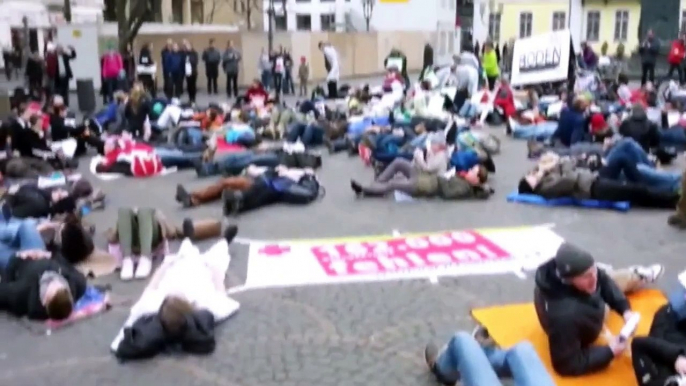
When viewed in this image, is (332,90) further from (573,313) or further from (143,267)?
(573,313)

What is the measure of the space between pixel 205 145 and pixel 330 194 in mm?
3752

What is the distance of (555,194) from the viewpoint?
33.7ft

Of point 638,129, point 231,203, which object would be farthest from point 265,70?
point 231,203

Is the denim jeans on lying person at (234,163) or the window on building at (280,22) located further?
the window on building at (280,22)

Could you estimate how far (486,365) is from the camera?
4645 mm

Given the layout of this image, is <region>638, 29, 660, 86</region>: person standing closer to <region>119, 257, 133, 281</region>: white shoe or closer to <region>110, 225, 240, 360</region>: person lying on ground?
<region>119, 257, 133, 281</region>: white shoe

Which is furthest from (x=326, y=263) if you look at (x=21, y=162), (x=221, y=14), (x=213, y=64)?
(x=221, y=14)

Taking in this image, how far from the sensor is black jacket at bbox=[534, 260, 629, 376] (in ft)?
17.2

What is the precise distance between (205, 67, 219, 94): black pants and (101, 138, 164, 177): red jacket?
12.4 meters

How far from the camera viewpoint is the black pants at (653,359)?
4800 millimetres

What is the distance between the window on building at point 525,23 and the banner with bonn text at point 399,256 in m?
43.2

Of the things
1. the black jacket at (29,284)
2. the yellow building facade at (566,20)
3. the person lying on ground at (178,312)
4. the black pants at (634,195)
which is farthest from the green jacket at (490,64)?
the yellow building facade at (566,20)

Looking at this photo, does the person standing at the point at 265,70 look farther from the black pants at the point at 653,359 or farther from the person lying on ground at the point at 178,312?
the black pants at the point at 653,359

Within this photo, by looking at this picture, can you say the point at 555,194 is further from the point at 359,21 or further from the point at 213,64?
the point at 359,21
